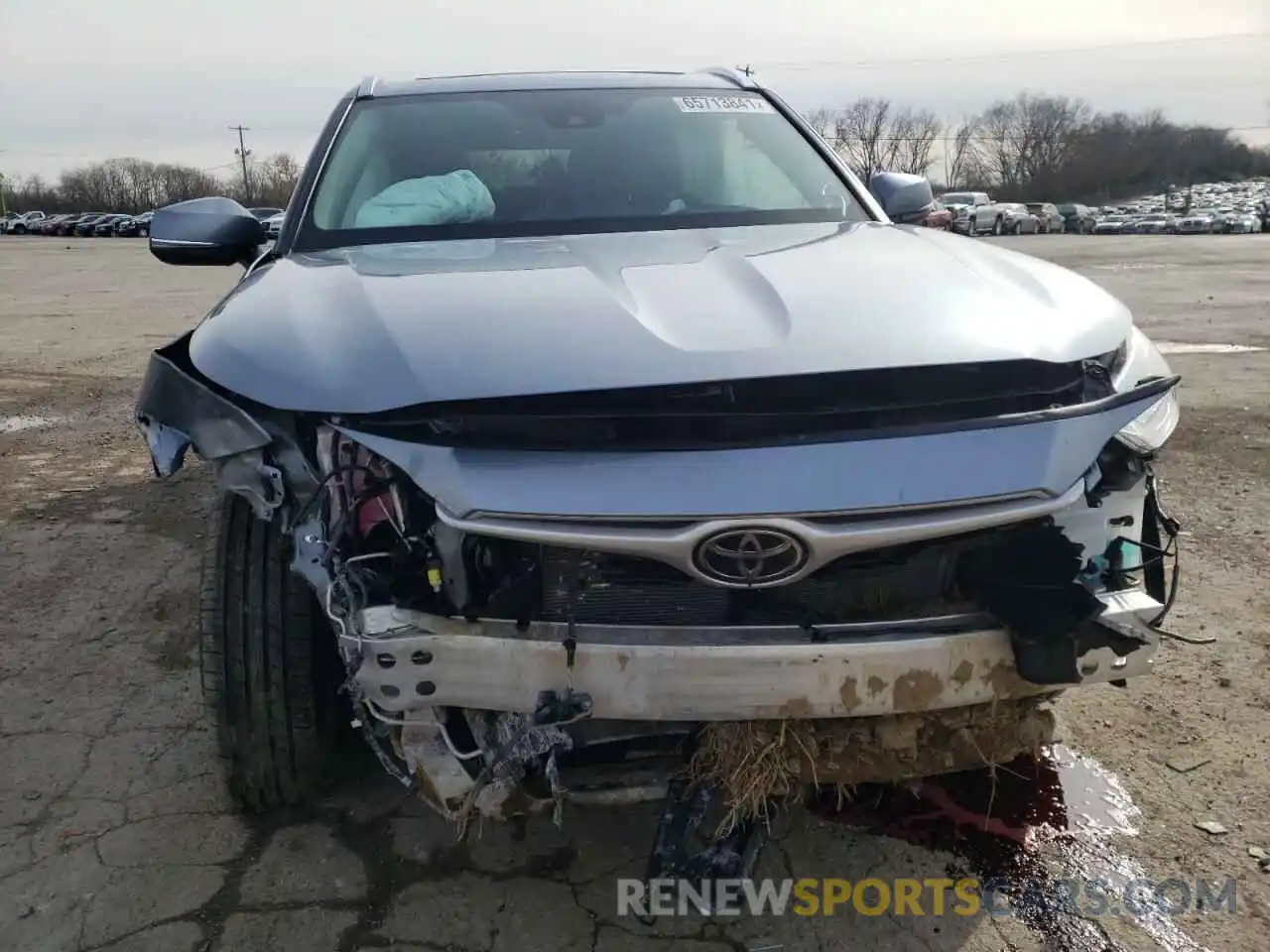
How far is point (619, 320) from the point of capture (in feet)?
6.01

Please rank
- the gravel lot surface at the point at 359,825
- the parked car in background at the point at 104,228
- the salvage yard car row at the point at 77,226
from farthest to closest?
the parked car in background at the point at 104,228
the salvage yard car row at the point at 77,226
the gravel lot surface at the point at 359,825

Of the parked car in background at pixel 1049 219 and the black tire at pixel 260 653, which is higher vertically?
the black tire at pixel 260 653

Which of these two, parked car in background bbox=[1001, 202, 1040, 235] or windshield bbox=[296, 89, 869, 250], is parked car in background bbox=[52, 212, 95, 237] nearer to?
parked car in background bbox=[1001, 202, 1040, 235]

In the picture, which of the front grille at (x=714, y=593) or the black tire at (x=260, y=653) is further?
the black tire at (x=260, y=653)

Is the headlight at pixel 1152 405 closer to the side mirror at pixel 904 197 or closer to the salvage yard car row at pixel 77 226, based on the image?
the side mirror at pixel 904 197

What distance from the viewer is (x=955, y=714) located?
189 cm

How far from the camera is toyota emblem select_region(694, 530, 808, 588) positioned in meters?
1.61

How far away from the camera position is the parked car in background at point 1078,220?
46656 millimetres

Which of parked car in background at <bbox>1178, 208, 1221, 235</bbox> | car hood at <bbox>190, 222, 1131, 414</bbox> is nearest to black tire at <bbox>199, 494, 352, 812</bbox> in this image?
car hood at <bbox>190, 222, 1131, 414</bbox>

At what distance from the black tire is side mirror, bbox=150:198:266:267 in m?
1.22

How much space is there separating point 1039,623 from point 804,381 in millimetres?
558

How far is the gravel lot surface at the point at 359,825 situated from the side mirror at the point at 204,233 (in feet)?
3.91

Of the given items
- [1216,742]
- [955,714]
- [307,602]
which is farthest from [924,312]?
[1216,742]

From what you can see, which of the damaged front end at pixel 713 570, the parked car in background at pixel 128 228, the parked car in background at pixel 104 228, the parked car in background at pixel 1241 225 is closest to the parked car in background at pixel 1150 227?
the parked car in background at pixel 1241 225
